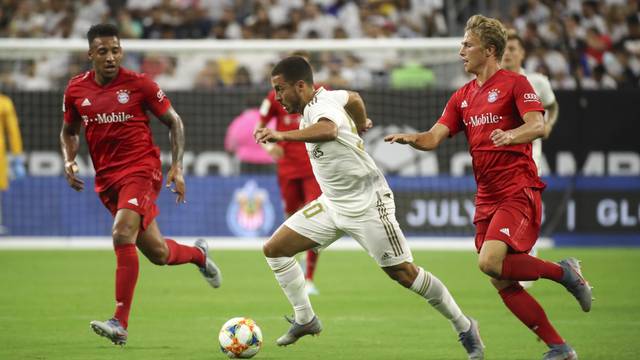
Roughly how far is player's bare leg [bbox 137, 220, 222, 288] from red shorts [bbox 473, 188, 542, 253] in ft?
9.55

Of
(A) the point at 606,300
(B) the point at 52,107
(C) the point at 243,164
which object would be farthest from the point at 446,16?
(A) the point at 606,300

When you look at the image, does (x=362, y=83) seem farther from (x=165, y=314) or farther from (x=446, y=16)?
(x=165, y=314)

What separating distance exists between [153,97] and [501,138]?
3328 millimetres

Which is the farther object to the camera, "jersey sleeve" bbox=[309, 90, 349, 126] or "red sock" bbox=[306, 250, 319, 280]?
"red sock" bbox=[306, 250, 319, 280]

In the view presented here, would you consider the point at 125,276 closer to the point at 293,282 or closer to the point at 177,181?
the point at 177,181

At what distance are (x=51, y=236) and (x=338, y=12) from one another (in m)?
7.43

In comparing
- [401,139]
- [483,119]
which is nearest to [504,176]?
[483,119]

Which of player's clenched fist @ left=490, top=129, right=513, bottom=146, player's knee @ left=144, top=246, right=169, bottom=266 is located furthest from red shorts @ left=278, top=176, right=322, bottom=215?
player's clenched fist @ left=490, top=129, right=513, bottom=146

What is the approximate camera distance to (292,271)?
823cm

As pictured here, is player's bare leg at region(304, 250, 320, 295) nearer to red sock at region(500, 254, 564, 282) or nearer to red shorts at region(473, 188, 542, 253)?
red shorts at region(473, 188, 542, 253)

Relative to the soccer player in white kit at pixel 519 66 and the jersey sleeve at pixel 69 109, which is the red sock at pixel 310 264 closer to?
the soccer player in white kit at pixel 519 66

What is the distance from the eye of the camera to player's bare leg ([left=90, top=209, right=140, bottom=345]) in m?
8.24

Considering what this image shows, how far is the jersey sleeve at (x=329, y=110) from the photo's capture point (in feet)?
25.3

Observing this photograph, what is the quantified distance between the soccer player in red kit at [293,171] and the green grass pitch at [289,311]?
35.5 inches
